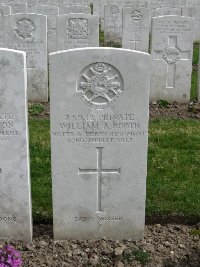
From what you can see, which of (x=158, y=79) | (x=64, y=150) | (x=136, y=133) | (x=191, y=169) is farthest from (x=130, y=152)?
(x=158, y=79)

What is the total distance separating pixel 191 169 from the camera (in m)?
5.99

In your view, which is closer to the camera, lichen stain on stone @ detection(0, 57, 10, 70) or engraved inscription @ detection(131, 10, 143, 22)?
lichen stain on stone @ detection(0, 57, 10, 70)

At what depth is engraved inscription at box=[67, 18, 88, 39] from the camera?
9.25m

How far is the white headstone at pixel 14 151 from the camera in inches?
155

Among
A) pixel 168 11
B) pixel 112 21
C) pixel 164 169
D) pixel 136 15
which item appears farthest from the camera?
pixel 112 21

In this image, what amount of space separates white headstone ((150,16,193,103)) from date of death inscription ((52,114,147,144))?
4.80 m

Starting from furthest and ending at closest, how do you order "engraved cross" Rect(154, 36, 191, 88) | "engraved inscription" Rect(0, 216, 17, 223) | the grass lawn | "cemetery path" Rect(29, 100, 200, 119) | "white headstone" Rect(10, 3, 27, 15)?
"white headstone" Rect(10, 3, 27, 15), "engraved cross" Rect(154, 36, 191, 88), "cemetery path" Rect(29, 100, 200, 119), the grass lawn, "engraved inscription" Rect(0, 216, 17, 223)

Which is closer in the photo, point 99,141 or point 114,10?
point 99,141

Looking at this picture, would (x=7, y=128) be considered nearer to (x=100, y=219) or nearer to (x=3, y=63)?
(x=3, y=63)

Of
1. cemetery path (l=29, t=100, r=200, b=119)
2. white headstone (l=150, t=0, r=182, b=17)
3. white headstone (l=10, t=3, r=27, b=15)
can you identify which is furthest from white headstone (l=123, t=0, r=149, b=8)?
cemetery path (l=29, t=100, r=200, b=119)

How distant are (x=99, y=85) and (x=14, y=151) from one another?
36.4 inches

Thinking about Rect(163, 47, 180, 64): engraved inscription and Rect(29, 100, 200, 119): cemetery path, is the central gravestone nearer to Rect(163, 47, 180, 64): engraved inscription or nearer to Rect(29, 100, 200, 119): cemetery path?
Rect(29, 100, 200, 119): cemetery path

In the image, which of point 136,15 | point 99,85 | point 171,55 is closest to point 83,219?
point 99,85

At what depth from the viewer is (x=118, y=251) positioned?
13.9 ft
